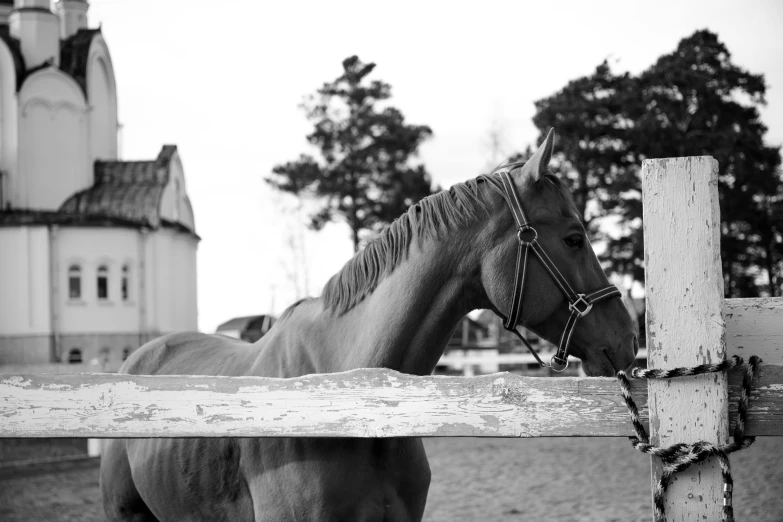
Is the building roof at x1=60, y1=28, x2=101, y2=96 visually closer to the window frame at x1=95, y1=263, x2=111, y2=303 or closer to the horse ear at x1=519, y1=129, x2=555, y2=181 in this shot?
the window frame at x1=95, y1=263, x2=111, y2=303

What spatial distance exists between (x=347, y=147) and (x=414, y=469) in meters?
31.3

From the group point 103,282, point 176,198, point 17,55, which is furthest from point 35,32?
point 103,282

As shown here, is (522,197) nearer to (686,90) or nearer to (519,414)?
(519,414)

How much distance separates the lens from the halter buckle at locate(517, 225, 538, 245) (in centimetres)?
261

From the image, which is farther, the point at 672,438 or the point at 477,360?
the point at 477,360

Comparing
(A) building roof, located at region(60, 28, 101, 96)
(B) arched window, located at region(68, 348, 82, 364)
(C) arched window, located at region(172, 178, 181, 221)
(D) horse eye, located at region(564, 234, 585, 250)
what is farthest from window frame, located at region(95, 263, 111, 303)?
(D) horse eye, located at region(564, 234, 585, 250)

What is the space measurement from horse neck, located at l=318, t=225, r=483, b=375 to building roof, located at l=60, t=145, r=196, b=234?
30035 millimetres

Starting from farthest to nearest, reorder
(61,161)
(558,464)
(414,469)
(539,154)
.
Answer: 1. (61,161)
2. (558,464)
3. (414,469)
4. (539,154)

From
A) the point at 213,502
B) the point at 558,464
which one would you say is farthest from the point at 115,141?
the point at 213,502

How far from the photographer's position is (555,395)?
84.5 inches

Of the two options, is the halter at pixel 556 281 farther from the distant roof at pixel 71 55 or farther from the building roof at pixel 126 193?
the distant roof at pixel 71 55

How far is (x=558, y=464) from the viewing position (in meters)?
9.91

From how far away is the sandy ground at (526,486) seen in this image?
6949mm

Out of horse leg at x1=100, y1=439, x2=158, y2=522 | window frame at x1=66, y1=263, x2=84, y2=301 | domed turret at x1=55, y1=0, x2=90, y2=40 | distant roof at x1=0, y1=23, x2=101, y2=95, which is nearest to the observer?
horse leg at x1=100, y1=439, x2=158, y2=522
